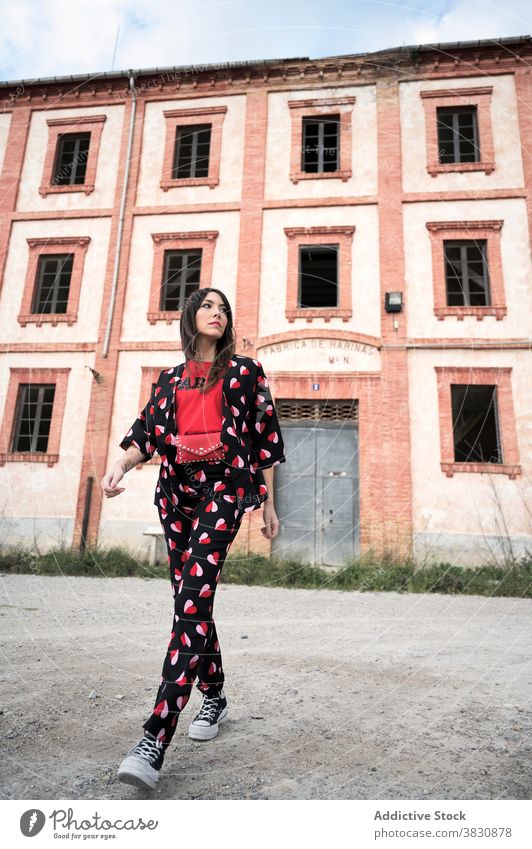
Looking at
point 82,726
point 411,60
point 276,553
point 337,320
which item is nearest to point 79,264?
point 337,320

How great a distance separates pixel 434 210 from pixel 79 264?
8045mm

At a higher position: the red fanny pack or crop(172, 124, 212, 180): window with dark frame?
crop(172, 124, 212, 180): window with dark frame

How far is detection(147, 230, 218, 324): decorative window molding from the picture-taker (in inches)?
443

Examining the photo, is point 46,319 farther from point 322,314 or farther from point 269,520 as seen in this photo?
point 269,520

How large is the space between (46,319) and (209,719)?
35.2 feet

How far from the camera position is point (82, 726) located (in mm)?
2385

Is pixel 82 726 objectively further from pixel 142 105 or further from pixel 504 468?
pixel 142 105

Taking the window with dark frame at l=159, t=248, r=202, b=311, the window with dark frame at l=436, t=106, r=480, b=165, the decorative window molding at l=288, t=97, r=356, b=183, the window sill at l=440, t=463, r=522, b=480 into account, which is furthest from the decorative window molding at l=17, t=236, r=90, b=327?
the window sill at l=440, t=463, r=522, b=480

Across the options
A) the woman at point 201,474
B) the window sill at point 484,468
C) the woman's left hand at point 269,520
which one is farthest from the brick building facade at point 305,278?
the woman at point 201,474

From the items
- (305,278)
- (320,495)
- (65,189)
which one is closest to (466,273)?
(305,278)

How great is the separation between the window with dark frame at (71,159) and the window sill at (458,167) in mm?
8179

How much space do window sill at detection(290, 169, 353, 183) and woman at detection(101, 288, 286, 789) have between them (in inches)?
408

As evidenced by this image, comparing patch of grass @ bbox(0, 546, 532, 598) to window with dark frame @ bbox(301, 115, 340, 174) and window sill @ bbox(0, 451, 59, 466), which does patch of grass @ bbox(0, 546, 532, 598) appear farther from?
window with dark frame @ bbox(301, 115, 340, 174)

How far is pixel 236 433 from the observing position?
2154 mm
